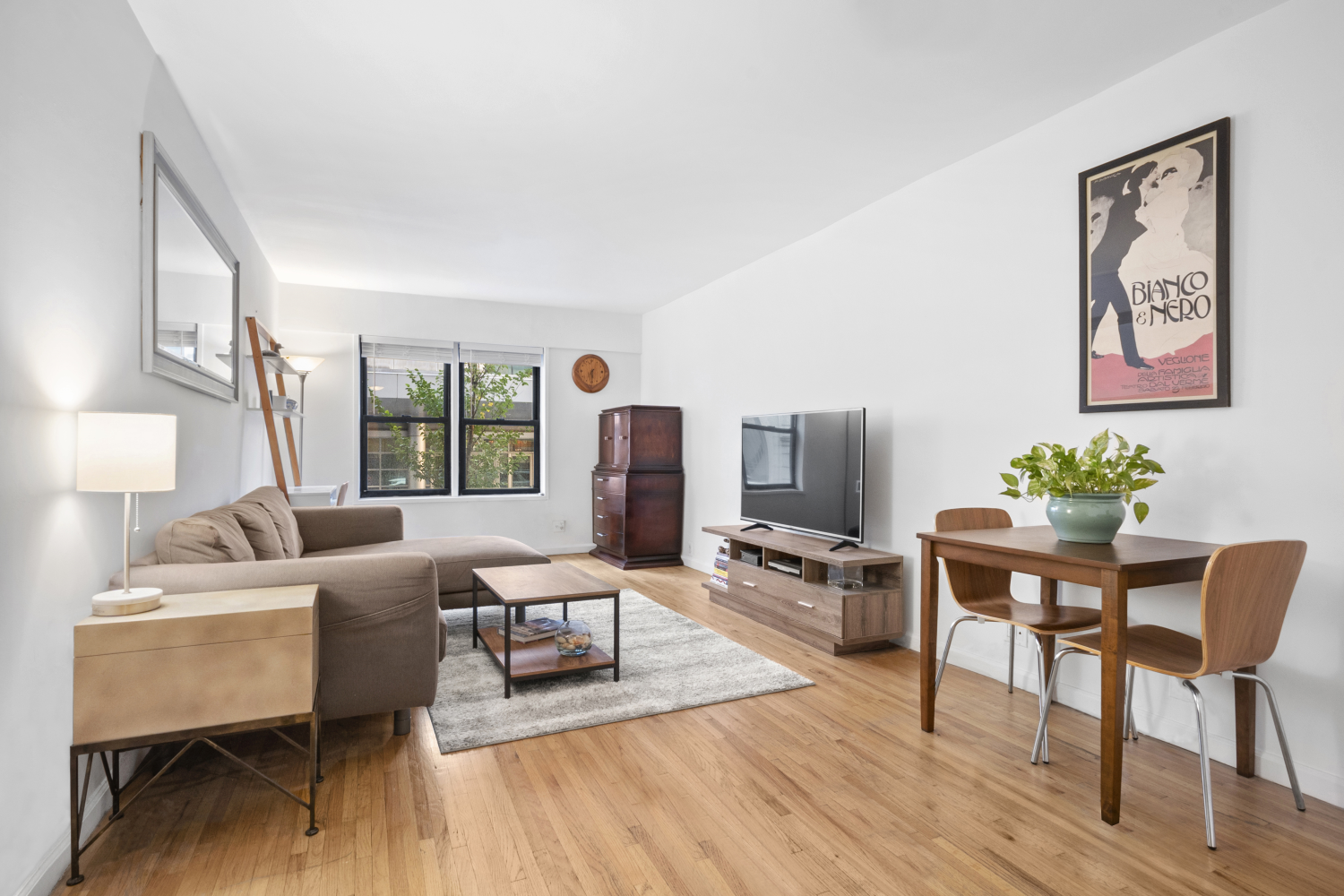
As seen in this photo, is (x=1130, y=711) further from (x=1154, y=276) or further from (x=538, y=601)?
(x=538, y=601)

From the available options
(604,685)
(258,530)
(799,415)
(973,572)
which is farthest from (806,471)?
(258,530)

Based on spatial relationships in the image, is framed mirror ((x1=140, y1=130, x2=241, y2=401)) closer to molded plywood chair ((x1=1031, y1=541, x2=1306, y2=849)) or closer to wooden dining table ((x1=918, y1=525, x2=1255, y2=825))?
wooden dining table ((x1=918, y1=525, x2=1255, y2=825))

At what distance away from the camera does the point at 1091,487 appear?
2.30 metres

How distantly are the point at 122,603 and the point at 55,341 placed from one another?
657 mm

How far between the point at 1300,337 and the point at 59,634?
3.59 m

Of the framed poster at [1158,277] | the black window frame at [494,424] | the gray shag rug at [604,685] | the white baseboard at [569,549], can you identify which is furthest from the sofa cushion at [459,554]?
the framed poster at [1158,277]

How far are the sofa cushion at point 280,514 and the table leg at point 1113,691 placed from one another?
325 centimetres

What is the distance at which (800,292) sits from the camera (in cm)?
457

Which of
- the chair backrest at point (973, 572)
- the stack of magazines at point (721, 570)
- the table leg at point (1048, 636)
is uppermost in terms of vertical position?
the chair backrest at point (973, 572)

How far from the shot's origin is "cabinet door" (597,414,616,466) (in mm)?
6475

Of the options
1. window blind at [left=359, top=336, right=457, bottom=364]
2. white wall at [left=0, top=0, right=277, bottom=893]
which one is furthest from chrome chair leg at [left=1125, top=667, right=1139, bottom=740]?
window blind at [left=359, top=336, right=457, bottom=364]

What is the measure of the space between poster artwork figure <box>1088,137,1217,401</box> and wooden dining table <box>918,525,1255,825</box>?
604 millimetres

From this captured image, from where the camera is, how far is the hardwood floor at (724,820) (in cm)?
169

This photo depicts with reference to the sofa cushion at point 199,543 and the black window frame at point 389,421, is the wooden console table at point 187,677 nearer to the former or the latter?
the sofa cushion at point 199,543
